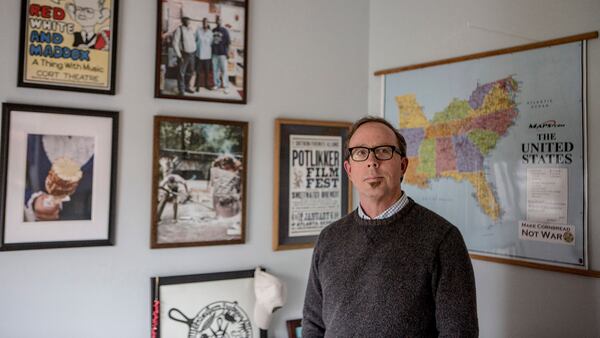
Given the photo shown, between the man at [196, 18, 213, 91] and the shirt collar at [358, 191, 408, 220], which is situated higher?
the man at [196, 18, 213, 91]

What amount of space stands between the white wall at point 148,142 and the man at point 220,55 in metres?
0.12

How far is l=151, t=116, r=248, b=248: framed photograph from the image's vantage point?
2.00 metres

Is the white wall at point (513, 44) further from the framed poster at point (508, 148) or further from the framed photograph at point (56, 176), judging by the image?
the framed photograph at point (56, 176)

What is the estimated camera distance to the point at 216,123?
6.91 feet

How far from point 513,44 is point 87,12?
1.72 meters

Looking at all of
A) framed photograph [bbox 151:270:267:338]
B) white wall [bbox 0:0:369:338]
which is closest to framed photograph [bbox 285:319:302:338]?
white wall [bbox 0:0:369:338]

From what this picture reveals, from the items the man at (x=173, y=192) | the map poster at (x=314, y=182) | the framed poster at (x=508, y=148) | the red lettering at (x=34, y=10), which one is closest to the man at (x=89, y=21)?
the red lettering at (x=34, y=10)

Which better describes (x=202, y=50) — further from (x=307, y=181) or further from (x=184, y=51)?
(x=307, y=181)

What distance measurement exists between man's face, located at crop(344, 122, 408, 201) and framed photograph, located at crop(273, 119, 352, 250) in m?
0.90

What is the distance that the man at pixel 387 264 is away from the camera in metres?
1.22

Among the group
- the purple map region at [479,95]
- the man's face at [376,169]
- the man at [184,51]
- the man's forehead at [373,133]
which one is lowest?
the man's face at [376,169]

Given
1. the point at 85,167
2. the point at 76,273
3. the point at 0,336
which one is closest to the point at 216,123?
the point at 85,167

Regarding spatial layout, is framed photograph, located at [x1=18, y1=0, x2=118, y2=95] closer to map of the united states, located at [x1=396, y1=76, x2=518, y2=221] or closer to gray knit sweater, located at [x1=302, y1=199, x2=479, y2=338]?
gray knit sweater, located at [x1=302, y1=199, x2=479, y2=338]

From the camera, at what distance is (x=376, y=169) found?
136 centimetres
